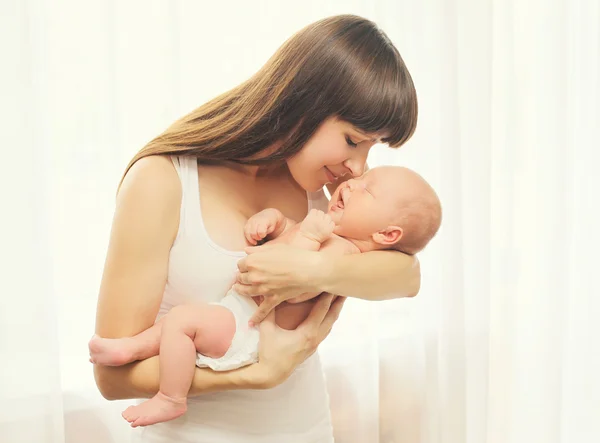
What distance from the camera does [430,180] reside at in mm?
2549


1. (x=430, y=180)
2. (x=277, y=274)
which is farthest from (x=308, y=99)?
(x=430, y=180)

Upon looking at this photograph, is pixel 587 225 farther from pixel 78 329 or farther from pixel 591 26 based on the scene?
pixel 78 329

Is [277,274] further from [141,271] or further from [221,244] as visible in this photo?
[141,271]

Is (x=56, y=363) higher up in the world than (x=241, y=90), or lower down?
lower down

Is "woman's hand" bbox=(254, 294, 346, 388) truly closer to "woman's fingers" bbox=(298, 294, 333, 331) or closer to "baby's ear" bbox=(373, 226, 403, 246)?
"woman's fingers" bbox=(298, 294, 333, 331)

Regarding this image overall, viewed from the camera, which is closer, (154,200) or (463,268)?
(154,200)

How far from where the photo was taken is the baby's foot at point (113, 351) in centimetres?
133

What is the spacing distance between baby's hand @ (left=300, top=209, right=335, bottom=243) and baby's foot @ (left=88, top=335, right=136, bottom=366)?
0.43m

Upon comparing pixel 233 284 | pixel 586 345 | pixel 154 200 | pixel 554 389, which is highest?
pixel 154 200

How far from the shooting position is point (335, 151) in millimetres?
1445

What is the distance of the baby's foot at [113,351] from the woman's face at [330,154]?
1.68ft

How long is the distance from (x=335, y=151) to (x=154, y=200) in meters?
0.39

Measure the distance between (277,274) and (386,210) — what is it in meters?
0.30

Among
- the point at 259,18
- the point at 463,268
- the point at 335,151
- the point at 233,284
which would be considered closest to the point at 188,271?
the point at 233,284
